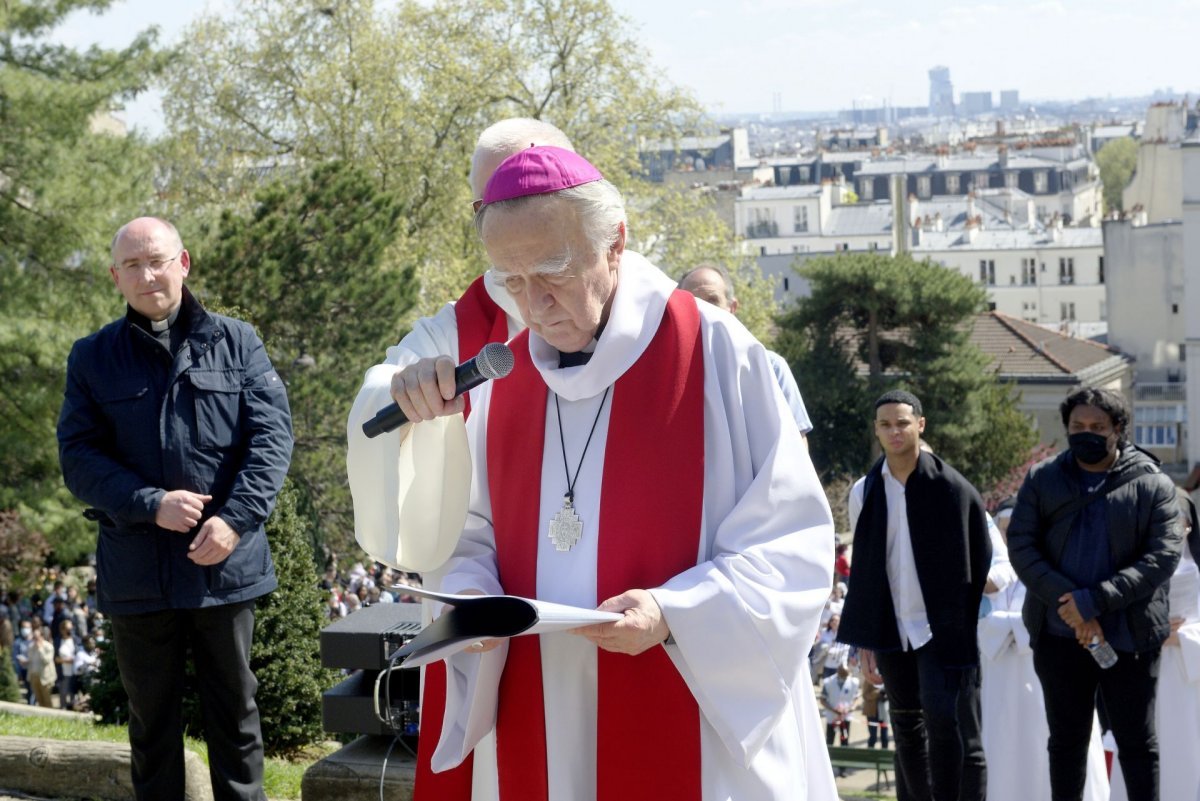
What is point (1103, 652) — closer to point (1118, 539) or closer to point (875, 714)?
point (1118, 539)

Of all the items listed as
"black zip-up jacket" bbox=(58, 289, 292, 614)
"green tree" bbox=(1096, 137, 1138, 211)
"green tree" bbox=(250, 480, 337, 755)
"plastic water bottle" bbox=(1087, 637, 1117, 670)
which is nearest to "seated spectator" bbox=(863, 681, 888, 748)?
"green tree" bbox=(250, 480, 337, 755)

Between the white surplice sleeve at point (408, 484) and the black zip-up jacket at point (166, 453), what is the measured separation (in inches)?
49.5

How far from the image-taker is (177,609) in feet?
14.3

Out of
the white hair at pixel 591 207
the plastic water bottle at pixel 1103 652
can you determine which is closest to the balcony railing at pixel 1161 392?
the plastic water bottle at pixel 1103 652

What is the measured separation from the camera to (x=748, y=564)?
2.99 meters

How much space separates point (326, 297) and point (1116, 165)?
13091 cm

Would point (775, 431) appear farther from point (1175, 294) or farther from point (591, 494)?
point (1175, 294)

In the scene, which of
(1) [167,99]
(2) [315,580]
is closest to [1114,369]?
(1) [167,99]

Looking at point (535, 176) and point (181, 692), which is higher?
point (535, 176)

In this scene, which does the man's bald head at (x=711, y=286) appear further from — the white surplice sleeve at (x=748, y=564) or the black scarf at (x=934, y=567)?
the white surplice sleeve at (x=748, y=564)

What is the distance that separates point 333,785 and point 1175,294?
63812 millimetres

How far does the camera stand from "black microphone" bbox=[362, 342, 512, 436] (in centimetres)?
282

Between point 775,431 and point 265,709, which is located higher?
point 775,431

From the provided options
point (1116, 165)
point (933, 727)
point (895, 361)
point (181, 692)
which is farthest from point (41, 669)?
point (1116, 165)
